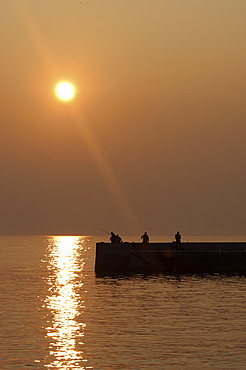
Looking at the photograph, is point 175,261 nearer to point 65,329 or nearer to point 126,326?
point 126,326

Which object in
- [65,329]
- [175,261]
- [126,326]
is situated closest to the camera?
[65,329]

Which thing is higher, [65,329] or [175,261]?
[175,261]

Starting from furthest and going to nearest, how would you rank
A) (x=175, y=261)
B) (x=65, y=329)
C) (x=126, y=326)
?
(x=175, y=261), (x=126, y=326), (x=65, y=329)

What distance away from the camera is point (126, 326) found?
29.1 meters

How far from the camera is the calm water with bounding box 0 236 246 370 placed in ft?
73.2

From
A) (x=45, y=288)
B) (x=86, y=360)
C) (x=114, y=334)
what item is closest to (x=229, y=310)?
(x=114, y=334)

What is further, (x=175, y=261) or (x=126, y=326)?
(x=175, y=261)

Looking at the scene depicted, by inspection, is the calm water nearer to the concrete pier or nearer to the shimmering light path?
the shimmering light path

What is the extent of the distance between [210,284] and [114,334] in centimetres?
2186

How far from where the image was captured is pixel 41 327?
95.1 feet

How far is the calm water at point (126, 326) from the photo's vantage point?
73.2 ft

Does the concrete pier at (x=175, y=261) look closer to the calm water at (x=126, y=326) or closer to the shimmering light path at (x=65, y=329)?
the calm water at (x=126, y=326)

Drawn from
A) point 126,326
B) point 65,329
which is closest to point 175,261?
point 126,326

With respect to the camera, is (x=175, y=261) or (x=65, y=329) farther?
Result: (x=175, y=261)
